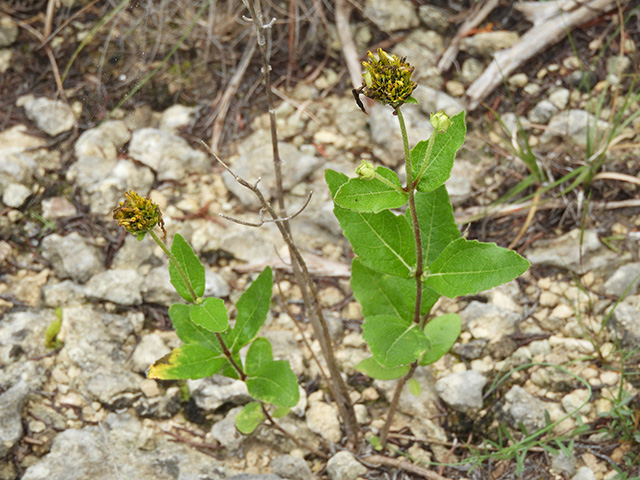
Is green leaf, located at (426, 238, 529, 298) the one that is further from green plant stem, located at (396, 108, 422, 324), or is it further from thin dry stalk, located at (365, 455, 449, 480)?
thin dry stalk, located at (365, 455, 449, 480)

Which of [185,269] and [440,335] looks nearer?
[185,269]

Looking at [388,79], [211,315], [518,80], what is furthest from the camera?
[518,80]

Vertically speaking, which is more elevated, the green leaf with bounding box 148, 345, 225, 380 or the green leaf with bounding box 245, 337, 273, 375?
the green leaf with bounding box 148, 345, 225, 380

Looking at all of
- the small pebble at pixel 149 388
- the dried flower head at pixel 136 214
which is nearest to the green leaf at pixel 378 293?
the dried flower head at pixel 136 214

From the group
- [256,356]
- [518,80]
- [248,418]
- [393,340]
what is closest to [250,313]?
[256,356]

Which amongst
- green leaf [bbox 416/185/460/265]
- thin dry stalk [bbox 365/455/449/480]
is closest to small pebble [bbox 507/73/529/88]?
green leaf [bbox 416/185/460/265]

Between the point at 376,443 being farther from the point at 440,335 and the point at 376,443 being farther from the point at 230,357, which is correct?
the point at 230,357
